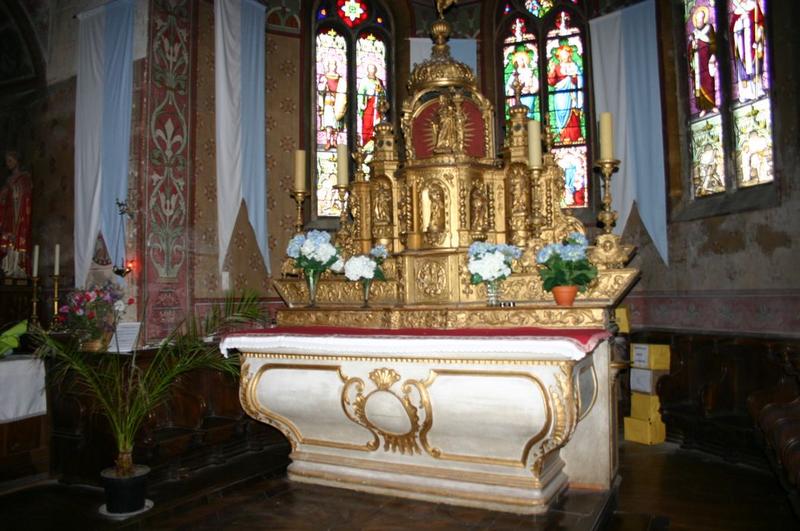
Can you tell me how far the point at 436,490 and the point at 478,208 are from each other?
2276 mm

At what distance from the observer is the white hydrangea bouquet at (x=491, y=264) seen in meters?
4.73

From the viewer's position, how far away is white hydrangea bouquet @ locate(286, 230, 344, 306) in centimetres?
539

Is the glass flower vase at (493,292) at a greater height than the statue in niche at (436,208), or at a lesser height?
lesser

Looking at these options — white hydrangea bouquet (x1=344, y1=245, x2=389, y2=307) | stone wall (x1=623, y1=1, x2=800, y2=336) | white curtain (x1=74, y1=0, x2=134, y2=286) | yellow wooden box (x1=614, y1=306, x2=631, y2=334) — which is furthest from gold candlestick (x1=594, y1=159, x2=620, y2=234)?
white curtain (x1=74, y1=0, x2=134, y2=286)

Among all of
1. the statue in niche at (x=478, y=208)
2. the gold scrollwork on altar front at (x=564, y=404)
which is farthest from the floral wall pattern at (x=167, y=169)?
the gold scrollwork on altar front at (x=564, y=404)

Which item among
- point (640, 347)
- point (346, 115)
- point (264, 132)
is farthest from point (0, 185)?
point (640, 347)

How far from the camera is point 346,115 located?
354 inches

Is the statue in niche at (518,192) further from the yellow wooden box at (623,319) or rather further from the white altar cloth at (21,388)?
the white altar cloth at (21,388)

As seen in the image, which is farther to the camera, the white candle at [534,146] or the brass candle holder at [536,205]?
the brass candle holder at [536,205]

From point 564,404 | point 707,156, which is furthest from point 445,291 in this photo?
point 707,156

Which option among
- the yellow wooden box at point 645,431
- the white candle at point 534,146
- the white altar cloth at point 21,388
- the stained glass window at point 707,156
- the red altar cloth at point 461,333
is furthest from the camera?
the stained glass window at point 707,156

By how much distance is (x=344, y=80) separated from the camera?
9.05 m

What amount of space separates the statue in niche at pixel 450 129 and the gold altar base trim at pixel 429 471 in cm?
254

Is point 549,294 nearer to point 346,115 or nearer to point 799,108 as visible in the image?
point 799,108
